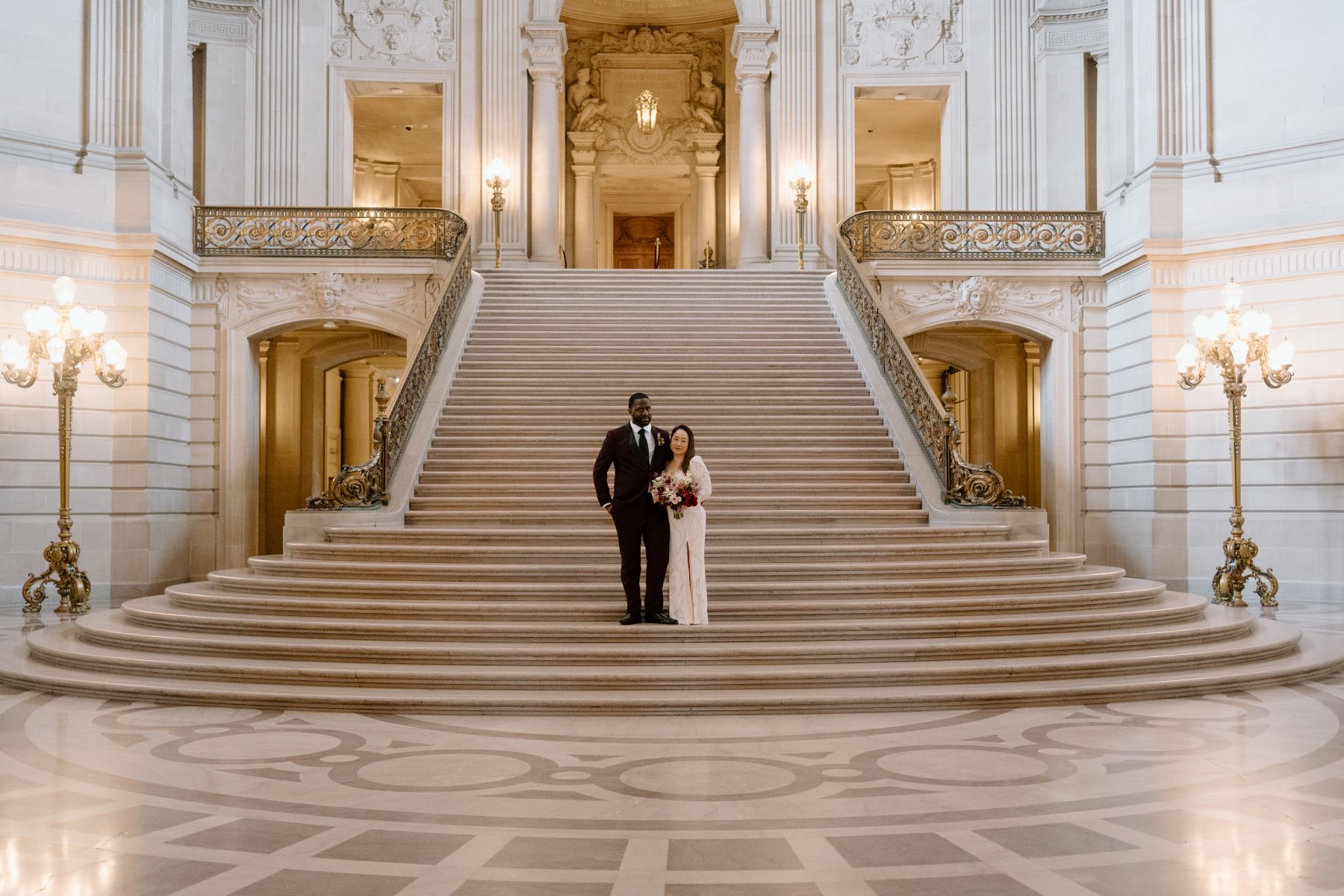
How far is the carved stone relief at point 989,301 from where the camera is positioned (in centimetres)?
1650

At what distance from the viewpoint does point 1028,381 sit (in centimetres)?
2091

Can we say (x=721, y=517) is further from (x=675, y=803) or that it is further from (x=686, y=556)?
(x=675, y=803)

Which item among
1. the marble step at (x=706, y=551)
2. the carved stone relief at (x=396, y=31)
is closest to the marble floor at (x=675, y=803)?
the marble step at (x=706, y=551)

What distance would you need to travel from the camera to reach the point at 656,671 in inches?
275

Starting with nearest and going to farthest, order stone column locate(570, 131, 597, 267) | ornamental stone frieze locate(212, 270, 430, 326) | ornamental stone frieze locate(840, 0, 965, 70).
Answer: ornamental stone frieze locate(212, 270, 430, 326)
ornamental stone frieze locate(840, 0, 965, 70)
stone column locate(570, 131, 597, 267)

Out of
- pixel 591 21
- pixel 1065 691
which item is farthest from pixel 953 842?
pixel 591 21

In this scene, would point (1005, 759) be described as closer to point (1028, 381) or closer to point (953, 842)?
point (953, 842)

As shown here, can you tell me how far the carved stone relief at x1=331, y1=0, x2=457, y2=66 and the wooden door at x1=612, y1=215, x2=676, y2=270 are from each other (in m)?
7.52

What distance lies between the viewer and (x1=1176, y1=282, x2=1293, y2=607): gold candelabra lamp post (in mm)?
11836

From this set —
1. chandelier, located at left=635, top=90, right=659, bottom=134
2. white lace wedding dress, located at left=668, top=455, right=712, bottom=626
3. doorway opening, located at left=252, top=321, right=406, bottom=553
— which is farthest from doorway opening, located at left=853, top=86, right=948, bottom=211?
white lace wedding dress, located at left=668, top=455, right=712, bottom=626

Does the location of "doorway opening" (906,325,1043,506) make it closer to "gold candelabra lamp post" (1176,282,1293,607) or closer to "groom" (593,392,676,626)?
"gold candelabra lamp post" (1176,282,1293,607)

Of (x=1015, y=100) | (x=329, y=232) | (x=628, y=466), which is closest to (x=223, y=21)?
(x=329, y=232)

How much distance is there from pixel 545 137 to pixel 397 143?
25.1 ft

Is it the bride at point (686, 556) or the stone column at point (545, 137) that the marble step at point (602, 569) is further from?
the stone column at point (545, 137)
